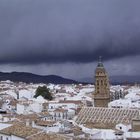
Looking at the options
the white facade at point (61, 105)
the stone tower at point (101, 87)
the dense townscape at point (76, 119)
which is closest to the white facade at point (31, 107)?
the dense townscape at point (76, 119)

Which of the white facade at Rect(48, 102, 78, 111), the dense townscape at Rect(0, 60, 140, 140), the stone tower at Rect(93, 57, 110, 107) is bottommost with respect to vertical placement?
the dense townscape at Rect(0, 60, 140, 140)

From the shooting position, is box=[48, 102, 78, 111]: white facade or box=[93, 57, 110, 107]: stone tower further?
box=[48, 102, 78, 111]: white facade

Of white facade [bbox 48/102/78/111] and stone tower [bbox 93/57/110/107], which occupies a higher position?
stone tower [bbox 93/57/110/107]

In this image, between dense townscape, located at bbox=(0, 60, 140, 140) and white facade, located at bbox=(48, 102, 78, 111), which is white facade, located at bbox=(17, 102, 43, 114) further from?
white facade, located at bbox=(48, 102, 78, 111)

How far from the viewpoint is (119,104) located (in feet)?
307

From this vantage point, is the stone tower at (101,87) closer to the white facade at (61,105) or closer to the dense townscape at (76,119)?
the dense townscape at (76,119)

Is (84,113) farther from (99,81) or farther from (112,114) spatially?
(99,81)

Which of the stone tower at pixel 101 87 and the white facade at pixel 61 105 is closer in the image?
the stone tower at pixel 101 87

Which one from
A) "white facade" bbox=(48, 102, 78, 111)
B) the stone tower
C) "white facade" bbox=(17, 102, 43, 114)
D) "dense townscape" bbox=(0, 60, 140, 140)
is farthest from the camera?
"white facade" bbox=(48, 102, 78, 111)

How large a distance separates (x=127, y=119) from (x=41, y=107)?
1189 inches

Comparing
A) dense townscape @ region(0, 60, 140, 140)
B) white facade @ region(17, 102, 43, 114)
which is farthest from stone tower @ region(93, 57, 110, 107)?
white facade @ region(17, 102, 43, 114)

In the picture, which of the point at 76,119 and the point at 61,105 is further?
the point at 61,105

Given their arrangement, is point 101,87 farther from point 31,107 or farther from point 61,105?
point 61,105

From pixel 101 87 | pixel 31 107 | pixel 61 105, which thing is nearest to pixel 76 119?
pixel 101 87
